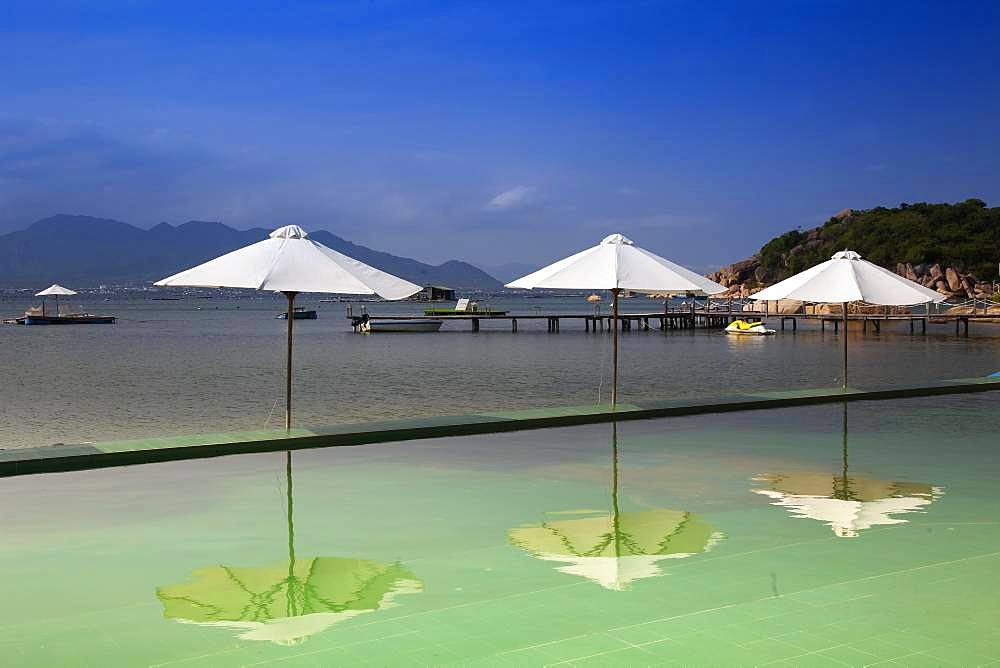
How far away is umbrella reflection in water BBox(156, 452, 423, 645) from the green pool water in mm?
19

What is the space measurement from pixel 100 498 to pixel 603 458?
458cm

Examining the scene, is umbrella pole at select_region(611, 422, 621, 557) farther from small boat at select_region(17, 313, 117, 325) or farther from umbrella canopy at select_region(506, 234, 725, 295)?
small boat at select_region(17, 313, 117, 325)

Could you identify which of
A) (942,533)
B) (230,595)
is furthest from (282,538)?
(942,533)

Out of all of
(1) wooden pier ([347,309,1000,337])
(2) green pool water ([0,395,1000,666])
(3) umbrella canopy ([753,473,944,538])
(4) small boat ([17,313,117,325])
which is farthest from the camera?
(4) small boat ([17,313,117,325])

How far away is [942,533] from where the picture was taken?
6.32 metres

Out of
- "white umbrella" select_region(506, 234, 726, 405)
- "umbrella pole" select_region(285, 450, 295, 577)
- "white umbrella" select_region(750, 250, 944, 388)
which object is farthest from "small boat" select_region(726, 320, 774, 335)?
"umbrella pole" select_region(285, 450, 295, 577)

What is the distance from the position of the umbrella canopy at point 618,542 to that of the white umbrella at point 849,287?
7336 millimetres

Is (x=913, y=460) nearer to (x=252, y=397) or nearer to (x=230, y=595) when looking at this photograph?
(x=230, y=595)

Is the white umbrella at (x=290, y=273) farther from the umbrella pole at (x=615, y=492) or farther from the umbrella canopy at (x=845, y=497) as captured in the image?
the umbrella canopy at (x=845, y=497)

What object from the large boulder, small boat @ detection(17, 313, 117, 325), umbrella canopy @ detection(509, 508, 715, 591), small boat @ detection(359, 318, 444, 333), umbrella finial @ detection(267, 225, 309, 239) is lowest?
umbrella canopy @ detection(509, 508, 715, 591)

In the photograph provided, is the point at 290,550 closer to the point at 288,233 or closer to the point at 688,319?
the point at 288,233

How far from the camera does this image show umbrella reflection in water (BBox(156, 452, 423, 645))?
15.1 feet

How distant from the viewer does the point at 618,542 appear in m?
6.22

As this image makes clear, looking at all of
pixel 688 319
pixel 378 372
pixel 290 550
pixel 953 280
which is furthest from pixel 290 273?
pixel 953 280
